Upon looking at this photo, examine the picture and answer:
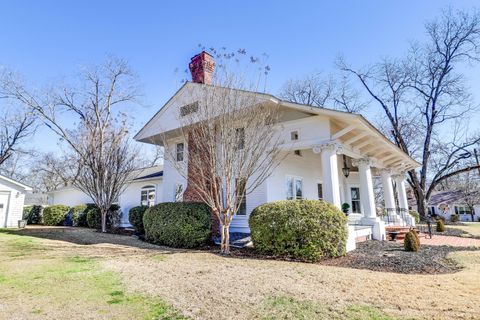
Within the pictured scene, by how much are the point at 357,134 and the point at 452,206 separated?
44554mm

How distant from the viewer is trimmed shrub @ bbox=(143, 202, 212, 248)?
9.99 metres

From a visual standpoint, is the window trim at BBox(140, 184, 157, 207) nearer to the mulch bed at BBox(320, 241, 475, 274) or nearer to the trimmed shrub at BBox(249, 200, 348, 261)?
the trimmed shrub at BBox(249, 200, 348, 261)

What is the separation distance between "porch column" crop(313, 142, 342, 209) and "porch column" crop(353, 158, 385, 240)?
2656 mm

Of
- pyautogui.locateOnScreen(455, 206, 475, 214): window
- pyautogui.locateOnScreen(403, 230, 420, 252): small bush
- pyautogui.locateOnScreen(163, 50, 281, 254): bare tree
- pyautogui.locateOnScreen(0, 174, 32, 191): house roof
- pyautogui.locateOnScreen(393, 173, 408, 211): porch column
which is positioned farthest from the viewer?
pyautogui.locateOnScreen(455, 206, 475, 214): window

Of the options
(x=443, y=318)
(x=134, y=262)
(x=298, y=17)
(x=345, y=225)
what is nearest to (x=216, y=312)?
(x=443, y=318)

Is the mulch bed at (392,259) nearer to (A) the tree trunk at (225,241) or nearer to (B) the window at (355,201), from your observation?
(A) the tree trunk at (225,241)

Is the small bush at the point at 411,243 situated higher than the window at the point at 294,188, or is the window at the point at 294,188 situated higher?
the window at the point at 294,188

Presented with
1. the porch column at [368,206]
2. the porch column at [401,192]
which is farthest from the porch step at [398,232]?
the porch column at [401,192]

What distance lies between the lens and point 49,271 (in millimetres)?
6102

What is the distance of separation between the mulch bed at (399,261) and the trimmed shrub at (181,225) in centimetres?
462

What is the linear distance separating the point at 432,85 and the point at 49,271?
32.1 metres

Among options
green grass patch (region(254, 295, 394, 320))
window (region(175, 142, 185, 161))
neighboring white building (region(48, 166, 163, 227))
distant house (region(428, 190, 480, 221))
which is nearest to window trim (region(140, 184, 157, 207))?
neighboring white building (region(48, 166, 163, 227))

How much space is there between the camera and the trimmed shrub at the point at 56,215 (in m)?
21.5

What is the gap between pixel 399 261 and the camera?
23.9 ft
